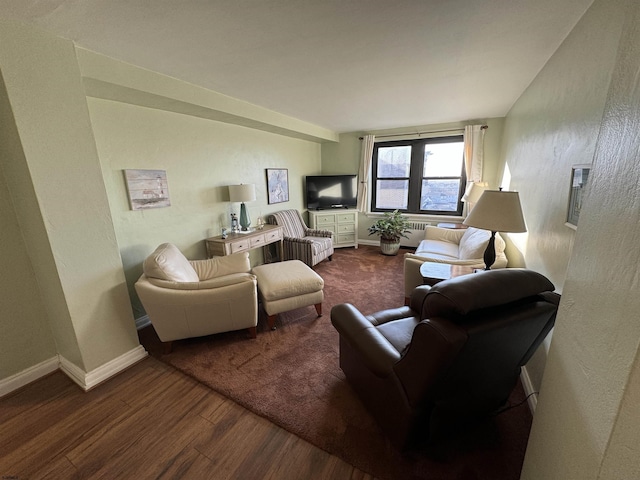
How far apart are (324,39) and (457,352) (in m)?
1.92

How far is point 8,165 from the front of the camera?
1621mm

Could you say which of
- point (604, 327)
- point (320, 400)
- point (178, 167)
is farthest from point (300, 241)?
point (604, 327)

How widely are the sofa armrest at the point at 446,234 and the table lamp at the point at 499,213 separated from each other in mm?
2105

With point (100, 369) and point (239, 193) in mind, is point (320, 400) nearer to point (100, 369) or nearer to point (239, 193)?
point (100, 369)

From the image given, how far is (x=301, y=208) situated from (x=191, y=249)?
7.95 ft

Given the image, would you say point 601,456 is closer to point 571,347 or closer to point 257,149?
point 571,347

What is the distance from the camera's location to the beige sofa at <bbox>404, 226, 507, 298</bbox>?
2438 mm

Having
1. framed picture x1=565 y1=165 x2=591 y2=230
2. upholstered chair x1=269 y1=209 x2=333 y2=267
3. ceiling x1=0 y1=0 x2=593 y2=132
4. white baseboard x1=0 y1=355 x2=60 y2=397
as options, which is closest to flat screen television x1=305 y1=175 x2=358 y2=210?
upholstered chair x1=269 y1=209 x2=333 y2=267

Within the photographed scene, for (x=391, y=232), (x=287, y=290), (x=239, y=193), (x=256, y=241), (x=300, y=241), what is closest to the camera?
(x=287, y=290)

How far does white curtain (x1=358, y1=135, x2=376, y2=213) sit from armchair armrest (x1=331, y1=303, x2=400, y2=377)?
12.6ft

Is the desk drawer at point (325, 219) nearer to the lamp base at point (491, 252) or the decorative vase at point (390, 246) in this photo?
the decorative vase at point (390, 246)

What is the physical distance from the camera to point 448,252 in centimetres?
334

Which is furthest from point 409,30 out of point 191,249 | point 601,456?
point 191,249

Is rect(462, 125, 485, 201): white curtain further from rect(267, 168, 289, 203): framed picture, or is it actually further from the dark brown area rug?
rect(267, 168, 289, 203): framed picture
